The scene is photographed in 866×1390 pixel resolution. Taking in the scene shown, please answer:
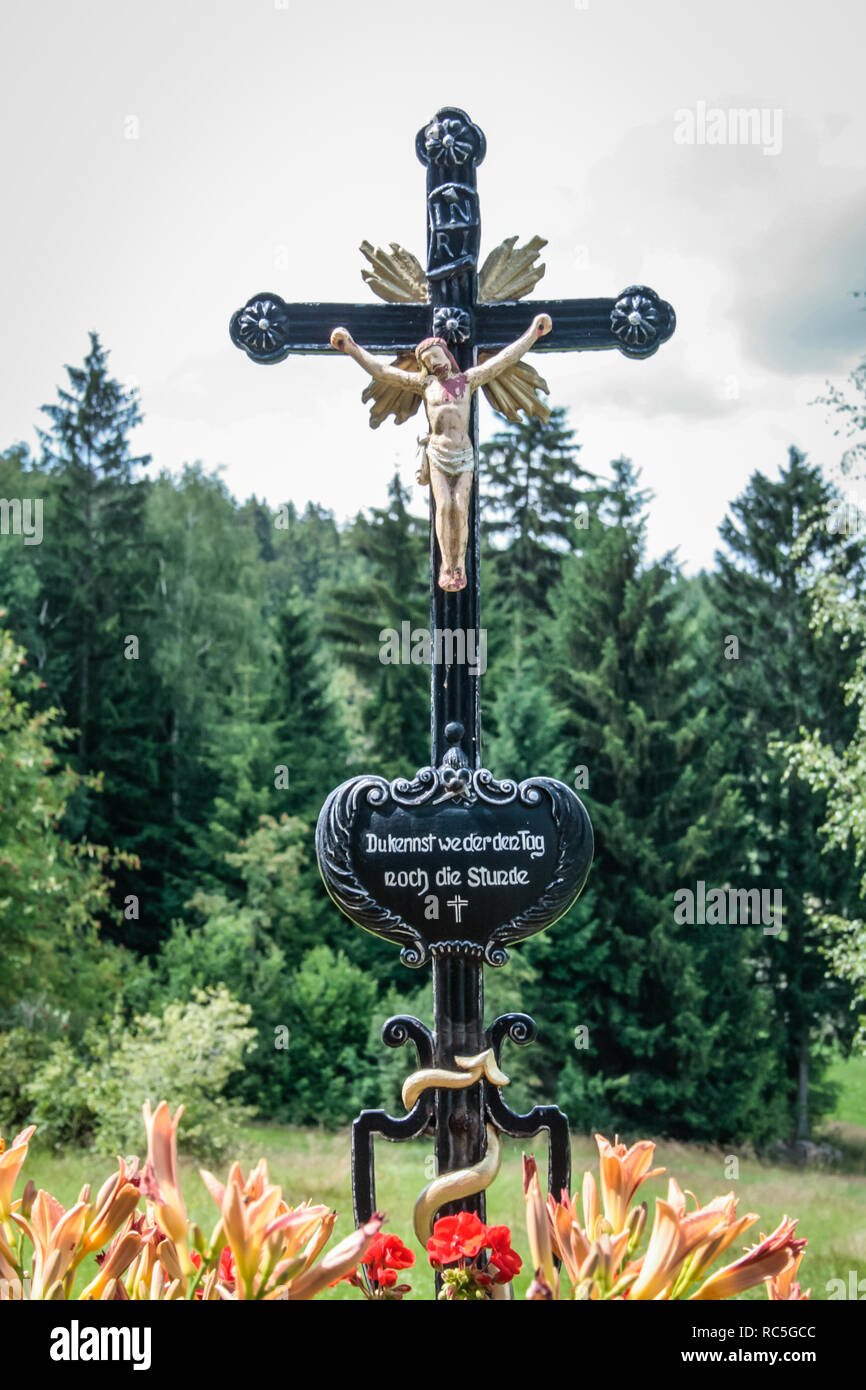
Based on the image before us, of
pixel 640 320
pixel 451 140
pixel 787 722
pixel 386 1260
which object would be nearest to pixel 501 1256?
pixel 386 1260

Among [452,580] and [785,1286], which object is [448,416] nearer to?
[452,580]

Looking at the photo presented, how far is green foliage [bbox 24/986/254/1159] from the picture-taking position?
41.7 feet

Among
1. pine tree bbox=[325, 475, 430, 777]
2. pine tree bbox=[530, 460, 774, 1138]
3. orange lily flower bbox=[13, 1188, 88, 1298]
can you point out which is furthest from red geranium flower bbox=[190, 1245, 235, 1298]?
pine tree bbox=[325, 475, 430, 777]

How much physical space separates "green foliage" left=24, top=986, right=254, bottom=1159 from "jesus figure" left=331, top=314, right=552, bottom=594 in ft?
31.3

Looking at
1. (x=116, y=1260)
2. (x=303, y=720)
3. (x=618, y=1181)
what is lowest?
(x=116, y=1260)

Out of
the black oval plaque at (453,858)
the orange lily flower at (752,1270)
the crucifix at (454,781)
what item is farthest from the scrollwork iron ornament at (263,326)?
the orange lily flower at (752,1270)

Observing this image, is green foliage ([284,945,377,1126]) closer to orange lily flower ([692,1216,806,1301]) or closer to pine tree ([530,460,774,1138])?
pine tree ([530,460,774,1138])

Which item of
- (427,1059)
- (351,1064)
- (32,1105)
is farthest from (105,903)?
(427,1059)

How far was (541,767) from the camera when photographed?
1759cm

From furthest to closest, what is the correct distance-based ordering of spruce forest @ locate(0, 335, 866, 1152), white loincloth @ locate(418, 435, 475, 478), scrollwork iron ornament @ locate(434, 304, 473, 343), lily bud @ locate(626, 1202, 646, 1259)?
spruce forest @ locate(0, 335, 866, 1152)
scrollwork iron ornament @ locate(434, 304, 473, 343)
white loincloth @ locate(418, 435, 475, 478)
lily bud @ locate(626, 1202, 646, 1259)

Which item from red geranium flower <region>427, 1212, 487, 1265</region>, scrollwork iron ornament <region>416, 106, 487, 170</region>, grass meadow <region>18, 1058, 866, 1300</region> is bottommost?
grass meadow <region>18, 1058, 866, 1300</region>

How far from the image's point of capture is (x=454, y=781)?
378 cm

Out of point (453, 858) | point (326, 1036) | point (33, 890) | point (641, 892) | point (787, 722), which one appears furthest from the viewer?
point (787, 722)

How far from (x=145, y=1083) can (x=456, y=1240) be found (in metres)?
10.9
